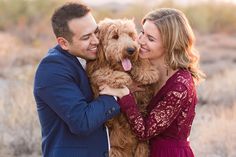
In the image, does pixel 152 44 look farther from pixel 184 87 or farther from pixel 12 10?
pixel 12 10

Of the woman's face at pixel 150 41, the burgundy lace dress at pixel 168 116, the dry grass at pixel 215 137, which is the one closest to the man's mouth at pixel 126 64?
the woman's face at pixel 150 41

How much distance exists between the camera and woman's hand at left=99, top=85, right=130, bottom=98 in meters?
4.41

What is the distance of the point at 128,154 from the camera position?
4.70 meters

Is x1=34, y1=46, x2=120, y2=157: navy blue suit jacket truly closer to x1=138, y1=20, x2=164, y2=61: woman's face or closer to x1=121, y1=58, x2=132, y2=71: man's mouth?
x1=121, y1=58, x2=132, y2=71: man's mouth

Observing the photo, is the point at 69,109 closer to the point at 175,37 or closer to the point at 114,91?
the point at 114,91

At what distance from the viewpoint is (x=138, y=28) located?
8719mm

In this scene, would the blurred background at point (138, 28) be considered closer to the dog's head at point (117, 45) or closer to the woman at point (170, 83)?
the woman at point (170, 83)

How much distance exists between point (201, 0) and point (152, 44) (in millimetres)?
24545

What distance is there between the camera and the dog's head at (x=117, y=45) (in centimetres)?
455

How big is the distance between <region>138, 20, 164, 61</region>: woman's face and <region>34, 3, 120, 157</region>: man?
42 cm

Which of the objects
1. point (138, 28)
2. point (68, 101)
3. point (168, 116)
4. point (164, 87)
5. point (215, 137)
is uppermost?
point (68, 101)

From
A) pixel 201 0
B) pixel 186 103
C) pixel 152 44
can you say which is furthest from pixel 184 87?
pixel 201 0

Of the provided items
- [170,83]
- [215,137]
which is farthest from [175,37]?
[215,137]

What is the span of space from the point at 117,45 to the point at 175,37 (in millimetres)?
460
